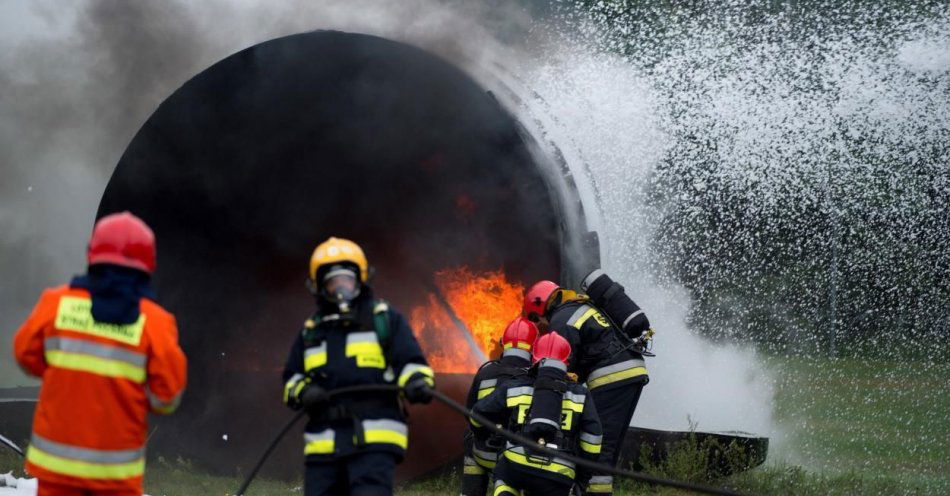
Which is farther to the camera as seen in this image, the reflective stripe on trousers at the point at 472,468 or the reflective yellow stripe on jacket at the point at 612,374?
the reflective yellow stripe on jacket at the point at 612,374

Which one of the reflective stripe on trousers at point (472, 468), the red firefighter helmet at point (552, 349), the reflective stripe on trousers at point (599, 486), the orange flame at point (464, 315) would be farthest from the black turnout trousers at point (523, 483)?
the orange flame at point (464, 315)

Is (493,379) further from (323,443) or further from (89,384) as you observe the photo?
(89,384)

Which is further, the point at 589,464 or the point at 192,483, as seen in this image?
the point at 192,483

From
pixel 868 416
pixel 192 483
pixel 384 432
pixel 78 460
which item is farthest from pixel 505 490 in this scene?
pixel 868 416

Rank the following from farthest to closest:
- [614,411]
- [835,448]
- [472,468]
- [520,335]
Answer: [835,448]
[614,411]
[472,468]
[520,335]

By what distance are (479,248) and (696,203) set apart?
7.66m

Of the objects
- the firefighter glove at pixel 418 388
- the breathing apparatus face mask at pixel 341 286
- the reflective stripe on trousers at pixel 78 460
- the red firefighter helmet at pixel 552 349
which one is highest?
the red firefighter helmet at pixel 552 349

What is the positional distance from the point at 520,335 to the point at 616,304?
0.82m

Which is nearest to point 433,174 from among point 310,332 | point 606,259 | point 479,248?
point 479,248

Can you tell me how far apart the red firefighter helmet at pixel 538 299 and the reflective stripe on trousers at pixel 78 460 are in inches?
139

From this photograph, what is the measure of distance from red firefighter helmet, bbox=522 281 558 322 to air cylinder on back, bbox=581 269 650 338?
233 millimetres

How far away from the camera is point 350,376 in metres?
4.36

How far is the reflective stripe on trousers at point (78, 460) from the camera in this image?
369cm

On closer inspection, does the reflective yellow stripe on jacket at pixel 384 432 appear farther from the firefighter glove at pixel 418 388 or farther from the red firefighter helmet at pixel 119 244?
the red firefighter helmet at pixel 119 244
